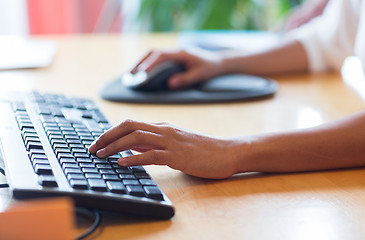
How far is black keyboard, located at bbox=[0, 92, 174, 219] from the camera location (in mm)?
556

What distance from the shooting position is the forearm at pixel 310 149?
0.74 meters

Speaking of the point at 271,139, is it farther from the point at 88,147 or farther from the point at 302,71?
the point at 302,71

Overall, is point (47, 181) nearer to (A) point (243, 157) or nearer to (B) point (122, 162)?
(B) point (122, 162)

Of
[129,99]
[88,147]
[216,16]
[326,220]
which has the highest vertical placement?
[216,16]

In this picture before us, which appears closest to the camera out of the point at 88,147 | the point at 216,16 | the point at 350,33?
the point at 88,147

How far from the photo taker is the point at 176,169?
70cm

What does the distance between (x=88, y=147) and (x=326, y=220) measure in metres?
0.31

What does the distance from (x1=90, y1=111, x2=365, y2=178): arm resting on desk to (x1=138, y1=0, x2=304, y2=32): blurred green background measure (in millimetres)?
1953

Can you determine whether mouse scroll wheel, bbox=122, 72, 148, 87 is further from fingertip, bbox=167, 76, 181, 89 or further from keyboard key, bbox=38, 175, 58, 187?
keyboard key, bbox=38, 175, 58, 187

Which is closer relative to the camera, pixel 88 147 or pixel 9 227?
pixel 9 227

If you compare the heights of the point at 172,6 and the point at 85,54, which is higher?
the point at 172,6

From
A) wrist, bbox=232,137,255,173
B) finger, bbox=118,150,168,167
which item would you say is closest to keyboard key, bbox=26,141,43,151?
finger, bbox=118,150,168,167

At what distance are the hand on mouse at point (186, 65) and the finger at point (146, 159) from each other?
0.51 meters

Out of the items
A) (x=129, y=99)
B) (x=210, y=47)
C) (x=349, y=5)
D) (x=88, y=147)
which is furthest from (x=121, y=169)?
(x=210, y=47)
